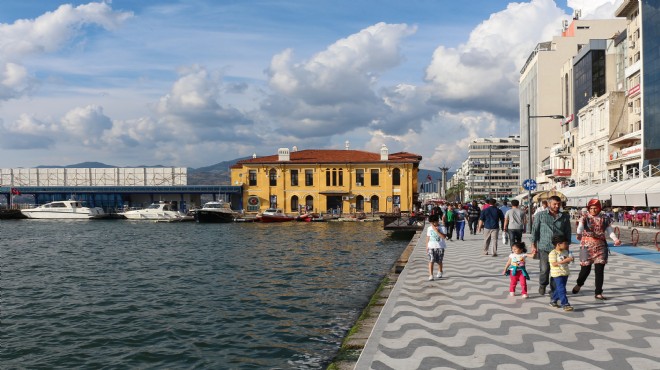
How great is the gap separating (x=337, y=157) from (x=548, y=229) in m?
63.5

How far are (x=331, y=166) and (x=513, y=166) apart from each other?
13020cm

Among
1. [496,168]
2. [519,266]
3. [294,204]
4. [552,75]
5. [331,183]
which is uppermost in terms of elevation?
[552,75]

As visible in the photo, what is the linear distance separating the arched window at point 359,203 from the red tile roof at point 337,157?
4750 millimetres

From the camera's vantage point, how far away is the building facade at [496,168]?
598ft

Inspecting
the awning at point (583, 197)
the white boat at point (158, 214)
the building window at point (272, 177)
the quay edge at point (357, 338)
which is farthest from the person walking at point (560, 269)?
the building window at point (272, 177)

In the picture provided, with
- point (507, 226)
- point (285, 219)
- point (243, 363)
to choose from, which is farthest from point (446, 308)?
point (285, 219)

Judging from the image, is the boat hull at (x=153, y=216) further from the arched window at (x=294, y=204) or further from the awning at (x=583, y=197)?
the awning at (x=583, y=197)

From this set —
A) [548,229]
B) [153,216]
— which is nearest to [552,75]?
[153,216]

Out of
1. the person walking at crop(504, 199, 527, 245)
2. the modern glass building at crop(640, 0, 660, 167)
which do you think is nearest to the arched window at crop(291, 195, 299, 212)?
the modern glass building at crop(640, 0, 660, 167)

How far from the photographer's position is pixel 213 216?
65.8 meters

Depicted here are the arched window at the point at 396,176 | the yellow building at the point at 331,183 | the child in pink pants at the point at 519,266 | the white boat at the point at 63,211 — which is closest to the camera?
the child in pink pants at the point at 519,266

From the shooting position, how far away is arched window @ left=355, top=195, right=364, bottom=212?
72.1m

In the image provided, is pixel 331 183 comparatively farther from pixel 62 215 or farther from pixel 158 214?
pixel 62 215

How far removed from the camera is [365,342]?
7980 millimetres
